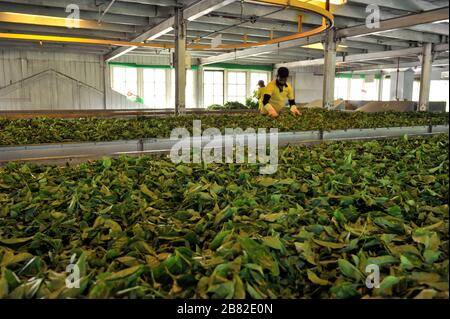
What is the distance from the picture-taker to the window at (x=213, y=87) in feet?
78.3

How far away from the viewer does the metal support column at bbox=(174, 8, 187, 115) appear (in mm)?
9070

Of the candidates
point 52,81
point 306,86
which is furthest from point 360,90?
point 52,81

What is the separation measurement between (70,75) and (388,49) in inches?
591

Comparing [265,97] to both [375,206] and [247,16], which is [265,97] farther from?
[375,206]

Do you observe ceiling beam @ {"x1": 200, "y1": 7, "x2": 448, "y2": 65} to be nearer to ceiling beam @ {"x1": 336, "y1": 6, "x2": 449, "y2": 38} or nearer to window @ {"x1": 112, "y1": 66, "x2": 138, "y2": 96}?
ceiling beam @ {"x1": 336, "y1": 6, "x2": 449, "y2": 38}

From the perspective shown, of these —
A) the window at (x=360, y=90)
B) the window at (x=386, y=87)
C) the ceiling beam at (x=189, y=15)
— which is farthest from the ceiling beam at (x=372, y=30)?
the window at (x=386, y=87)

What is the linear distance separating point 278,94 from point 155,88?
15503 mm

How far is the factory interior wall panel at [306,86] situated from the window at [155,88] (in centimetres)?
961

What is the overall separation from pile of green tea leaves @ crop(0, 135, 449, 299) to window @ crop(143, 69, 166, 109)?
19.6 meters

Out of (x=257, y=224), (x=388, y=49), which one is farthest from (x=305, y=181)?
(x=388, y=49)

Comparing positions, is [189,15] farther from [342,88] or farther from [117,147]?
[342,88]

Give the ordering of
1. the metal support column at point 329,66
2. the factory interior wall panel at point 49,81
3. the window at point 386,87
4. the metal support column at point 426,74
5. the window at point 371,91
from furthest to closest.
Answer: the window at point 386,87 → the window at point 371,91 → the factory interior wall panel at point 49,81 → the metal support column at point 426,74 → the metal support column at point 329,66

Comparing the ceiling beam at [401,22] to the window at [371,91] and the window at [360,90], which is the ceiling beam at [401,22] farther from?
the window at [371,91]

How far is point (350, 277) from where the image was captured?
1428 millimetres
